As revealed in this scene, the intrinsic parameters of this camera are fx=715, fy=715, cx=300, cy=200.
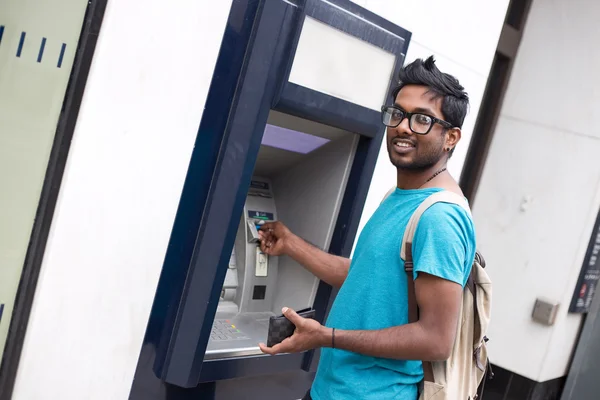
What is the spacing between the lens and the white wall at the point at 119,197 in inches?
81.9

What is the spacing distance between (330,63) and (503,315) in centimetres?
338

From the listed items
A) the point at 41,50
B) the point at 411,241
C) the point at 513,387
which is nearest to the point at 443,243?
the point at 411,241

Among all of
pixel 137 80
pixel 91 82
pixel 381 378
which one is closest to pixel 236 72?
pixel 137 80

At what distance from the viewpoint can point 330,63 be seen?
8.37 ft

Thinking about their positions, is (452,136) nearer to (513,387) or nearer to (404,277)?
(404,277)

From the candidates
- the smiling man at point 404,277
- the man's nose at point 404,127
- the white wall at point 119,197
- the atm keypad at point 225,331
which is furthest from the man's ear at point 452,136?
the atm keypad at point 225,331

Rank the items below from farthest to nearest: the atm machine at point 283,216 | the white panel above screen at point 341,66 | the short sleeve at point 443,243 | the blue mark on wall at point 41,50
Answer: the atm machine at point 283,216 < the white panel above screen at point 341,66 < the blue mark on wall at point 41,50 < the short sleeve at point 443,243

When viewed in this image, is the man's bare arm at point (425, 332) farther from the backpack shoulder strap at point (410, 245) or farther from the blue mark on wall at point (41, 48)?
the blue mark on wall at point (41, 48)

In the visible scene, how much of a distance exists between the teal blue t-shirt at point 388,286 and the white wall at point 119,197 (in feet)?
2.23

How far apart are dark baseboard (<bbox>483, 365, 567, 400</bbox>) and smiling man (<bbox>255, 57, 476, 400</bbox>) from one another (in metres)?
3.52

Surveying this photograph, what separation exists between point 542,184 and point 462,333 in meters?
3.37

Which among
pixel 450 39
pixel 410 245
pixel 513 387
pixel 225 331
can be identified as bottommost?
pixel 513 387

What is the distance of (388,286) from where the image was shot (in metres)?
1.99

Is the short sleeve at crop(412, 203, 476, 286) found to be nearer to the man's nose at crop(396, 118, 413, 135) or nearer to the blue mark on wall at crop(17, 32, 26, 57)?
the man's nose at crop(396, 118, 413, 135)
